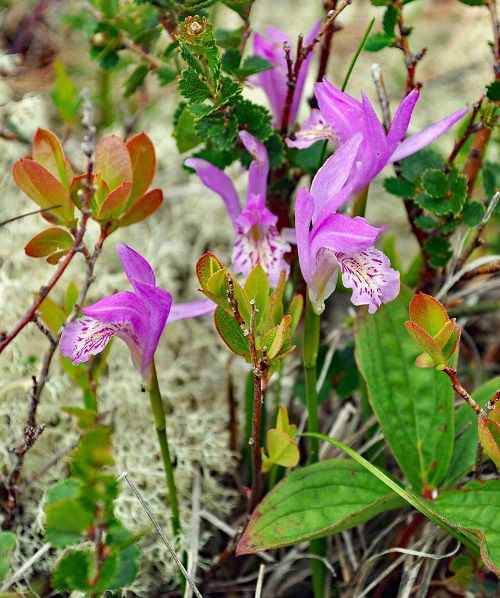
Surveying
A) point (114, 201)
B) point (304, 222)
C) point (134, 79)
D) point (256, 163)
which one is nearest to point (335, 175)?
point (304, 222)

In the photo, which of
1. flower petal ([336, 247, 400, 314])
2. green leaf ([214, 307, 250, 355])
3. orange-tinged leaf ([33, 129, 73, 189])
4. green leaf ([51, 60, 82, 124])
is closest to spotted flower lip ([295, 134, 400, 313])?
flower petal ([336, 247, 400, 314])

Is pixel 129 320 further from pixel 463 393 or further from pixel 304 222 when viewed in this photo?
pixel 463 393

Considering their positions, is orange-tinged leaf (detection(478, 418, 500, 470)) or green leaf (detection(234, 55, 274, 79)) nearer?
orange-tinged leaf (detection(478, 418, 500, 470))

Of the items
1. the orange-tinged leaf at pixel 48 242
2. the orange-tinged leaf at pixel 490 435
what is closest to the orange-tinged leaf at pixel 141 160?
the orange-tinged leaf at pixel 48 242

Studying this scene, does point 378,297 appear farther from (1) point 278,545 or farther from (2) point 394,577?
(2) point 394,577

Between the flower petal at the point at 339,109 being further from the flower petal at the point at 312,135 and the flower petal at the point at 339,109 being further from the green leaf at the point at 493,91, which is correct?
the green leaf at the point at 493,91

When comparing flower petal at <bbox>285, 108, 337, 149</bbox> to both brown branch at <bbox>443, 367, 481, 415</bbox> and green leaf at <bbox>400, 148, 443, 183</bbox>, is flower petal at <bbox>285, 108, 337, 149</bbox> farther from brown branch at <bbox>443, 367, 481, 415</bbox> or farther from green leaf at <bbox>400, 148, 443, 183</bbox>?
brown branch at <bbox>443, 367, 481, 415</bbox>

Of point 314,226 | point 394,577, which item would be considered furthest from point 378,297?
point 394,577
